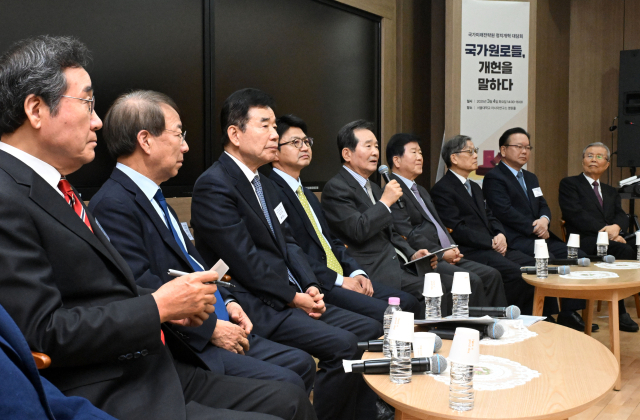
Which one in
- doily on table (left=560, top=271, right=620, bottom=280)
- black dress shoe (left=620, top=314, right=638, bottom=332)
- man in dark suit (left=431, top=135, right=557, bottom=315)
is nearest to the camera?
doily on table (left=560, top=271, right=620, bottom=280)

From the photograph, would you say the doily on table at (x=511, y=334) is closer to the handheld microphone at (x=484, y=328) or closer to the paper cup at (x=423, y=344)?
the handheld microphone at (x=484, y=328)

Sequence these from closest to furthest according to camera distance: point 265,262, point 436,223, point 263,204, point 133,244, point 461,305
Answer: point 133,244, point 461,305, point 265,262, point 263,204, point 436,223

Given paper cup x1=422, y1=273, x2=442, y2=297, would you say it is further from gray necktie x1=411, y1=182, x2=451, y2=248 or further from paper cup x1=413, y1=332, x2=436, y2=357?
gray necktie x1=411, y1=182, x2=451, y2=248

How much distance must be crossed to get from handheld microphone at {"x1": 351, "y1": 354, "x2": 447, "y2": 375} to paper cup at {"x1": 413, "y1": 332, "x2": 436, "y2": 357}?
0.14ft

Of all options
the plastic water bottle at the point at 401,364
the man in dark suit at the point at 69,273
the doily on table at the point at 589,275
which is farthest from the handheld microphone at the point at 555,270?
the man in dark suit at the point at 69,273

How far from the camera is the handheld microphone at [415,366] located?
164 centimetres

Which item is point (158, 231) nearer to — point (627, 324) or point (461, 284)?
point (461, 284)

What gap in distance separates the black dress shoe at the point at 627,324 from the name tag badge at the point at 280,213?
301 centimetres

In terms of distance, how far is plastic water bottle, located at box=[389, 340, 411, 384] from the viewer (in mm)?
1585

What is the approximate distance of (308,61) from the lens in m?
4.32

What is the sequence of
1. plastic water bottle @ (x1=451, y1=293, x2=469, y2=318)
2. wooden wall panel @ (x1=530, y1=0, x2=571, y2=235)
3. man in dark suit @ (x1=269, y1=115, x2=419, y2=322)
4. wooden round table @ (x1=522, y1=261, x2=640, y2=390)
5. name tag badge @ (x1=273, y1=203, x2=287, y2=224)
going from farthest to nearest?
wooden wall panel @ (x1=530, y1=0, x2=571, y2=235), wooden round table @ (x1=522, y1=261, x2=640, y2=390), man in dark suit @ (x1=269, y1=115, x2=419, y2=322), name tag badge @ (x1=273, y1=203, x2=287, y2=224), plastic water bottle @ (x1=451, y1=293, x2=469, y2=318)

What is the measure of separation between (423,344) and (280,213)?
1157 mm

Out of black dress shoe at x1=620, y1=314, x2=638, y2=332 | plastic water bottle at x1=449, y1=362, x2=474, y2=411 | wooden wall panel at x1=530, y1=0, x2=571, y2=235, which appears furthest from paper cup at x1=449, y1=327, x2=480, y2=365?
wooden wall panel at x1=530, y1=0, x2=571, y2=235

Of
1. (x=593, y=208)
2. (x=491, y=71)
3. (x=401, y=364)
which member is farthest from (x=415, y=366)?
(x=491, y=71)
